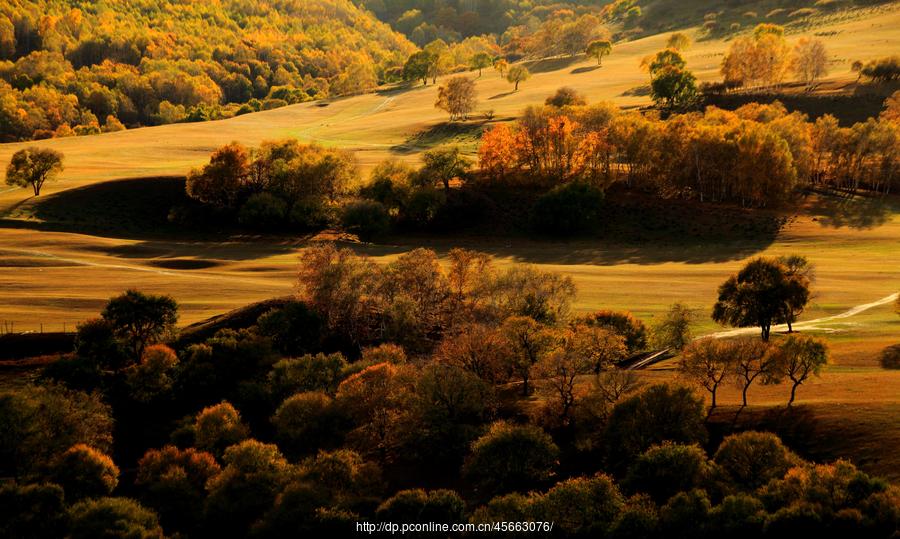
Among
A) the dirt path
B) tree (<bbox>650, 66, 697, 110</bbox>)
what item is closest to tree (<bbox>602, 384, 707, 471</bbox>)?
the dirt path

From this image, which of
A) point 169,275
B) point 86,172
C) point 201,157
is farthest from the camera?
point 201,157

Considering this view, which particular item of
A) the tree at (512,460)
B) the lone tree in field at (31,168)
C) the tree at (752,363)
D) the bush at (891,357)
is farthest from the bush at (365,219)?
the bush at (891,357)

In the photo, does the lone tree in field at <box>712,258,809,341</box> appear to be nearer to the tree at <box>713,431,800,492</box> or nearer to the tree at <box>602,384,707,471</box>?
the tree at <box>602,384,707,471</box>

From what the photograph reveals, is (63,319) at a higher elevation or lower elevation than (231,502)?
higher

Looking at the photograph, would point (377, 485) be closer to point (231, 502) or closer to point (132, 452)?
point (231, 502)

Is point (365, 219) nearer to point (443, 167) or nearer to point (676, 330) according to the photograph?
point (443, 167)

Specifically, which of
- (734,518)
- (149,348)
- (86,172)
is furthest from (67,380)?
(86,172)

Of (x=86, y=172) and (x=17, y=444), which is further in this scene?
(x=86, y=172)
